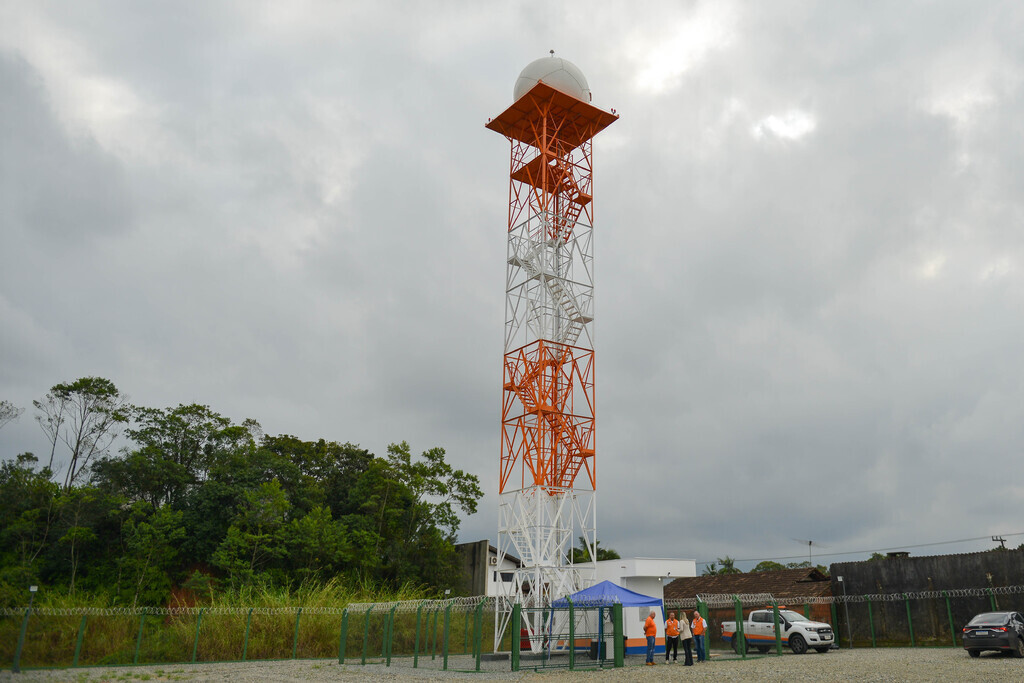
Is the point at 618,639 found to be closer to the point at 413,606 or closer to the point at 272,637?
the point at 413,606

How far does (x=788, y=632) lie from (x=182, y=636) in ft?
66.2

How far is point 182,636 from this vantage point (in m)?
25.1

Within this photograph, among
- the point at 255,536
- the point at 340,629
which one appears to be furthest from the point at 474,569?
the point at 340,629

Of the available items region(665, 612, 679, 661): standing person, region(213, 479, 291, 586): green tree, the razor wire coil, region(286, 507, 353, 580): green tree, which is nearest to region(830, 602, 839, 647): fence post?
the razor wire coil

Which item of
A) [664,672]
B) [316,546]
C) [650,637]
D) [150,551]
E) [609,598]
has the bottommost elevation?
[664,672]

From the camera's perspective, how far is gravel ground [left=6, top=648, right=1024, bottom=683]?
16516 mm

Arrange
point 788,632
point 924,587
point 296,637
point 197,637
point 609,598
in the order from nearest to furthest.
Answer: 1. point 609,598
2. point 197,637
3. point 296,637
4. point 788,632
5. point 924,587

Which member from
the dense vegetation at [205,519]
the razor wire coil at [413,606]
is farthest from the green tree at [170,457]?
the razor wire coil at [413,606]

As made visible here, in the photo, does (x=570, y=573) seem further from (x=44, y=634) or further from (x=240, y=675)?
(x=44, y=634)

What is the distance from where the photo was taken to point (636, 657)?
83.6 ft

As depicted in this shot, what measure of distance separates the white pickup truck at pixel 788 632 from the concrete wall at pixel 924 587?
16.0 feet

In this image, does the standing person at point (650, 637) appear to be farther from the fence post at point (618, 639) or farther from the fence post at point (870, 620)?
the fence post at point (870, 620)

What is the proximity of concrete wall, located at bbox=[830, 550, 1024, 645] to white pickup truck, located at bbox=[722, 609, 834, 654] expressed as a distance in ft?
16.0

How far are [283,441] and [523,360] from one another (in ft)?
85.5
